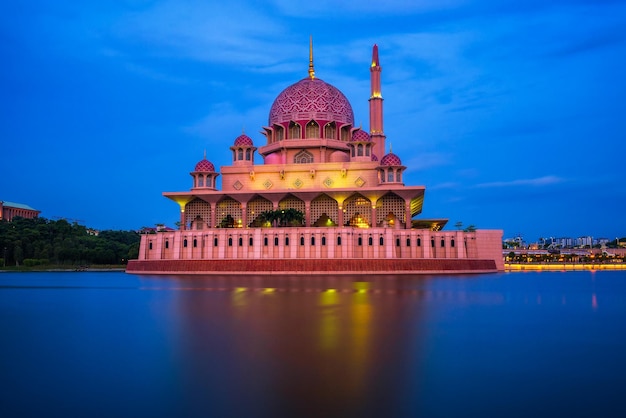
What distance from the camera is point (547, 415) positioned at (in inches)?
248

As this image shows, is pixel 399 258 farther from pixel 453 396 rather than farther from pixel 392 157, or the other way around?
pixel 453 396

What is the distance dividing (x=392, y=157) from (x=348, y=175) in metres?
4.51

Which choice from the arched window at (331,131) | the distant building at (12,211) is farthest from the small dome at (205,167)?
the distant building at (12,211)

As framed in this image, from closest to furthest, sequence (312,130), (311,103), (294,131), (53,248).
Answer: (312,130), (311,103), (294,131), (53,248)

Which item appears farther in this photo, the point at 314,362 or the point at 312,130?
the point at 312,130

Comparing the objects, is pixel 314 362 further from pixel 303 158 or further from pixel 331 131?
pixel 331 131

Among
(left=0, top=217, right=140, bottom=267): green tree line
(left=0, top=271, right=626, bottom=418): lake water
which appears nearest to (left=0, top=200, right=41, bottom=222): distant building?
(left=0, top=217, right=140, bottom=267): green tree line

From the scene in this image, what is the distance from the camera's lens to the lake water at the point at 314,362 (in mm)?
6617


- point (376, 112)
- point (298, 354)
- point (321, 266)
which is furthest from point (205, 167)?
point (298, 354)

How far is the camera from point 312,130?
52.9m

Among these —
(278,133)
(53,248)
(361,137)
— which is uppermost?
(278,133)

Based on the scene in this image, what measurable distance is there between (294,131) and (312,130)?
69.1 inches

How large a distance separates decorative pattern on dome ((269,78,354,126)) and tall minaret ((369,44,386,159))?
3.40 meters

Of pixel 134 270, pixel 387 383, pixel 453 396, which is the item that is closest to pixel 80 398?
pixel 387 383
